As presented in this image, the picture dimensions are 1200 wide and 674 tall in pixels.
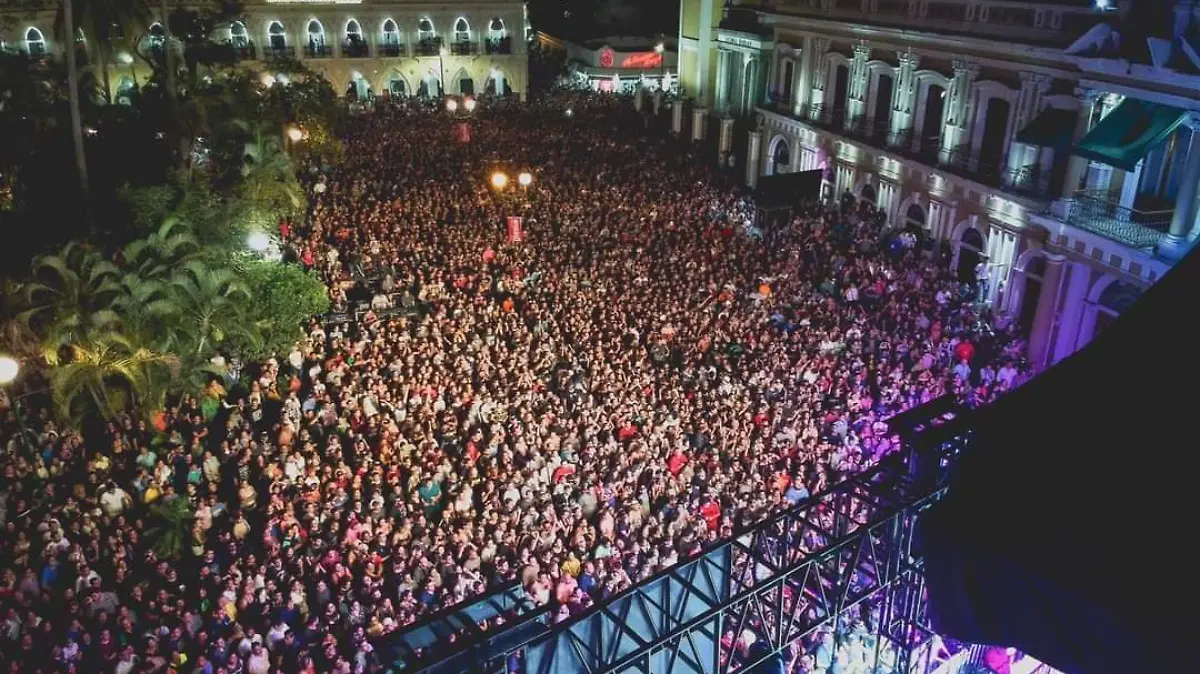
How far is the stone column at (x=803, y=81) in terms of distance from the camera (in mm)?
31531

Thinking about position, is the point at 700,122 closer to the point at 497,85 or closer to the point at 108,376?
the point at 497,85

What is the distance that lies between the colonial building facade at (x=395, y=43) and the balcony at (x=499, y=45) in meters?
0.06

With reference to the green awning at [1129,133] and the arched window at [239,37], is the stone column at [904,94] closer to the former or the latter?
the green awning at [1129,133]

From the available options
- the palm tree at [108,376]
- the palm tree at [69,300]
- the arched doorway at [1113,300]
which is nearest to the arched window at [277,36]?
the palm tree at [69,300]

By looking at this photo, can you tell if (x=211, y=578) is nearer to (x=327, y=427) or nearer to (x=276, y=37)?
(x=327, y=427)

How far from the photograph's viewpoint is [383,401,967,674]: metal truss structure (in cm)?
648

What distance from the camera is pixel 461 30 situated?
180 ft

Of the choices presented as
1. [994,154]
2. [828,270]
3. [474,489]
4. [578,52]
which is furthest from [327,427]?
[578,52]

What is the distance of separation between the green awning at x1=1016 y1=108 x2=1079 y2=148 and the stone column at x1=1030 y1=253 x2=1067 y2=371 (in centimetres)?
256

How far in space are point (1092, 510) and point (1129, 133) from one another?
18.3 m

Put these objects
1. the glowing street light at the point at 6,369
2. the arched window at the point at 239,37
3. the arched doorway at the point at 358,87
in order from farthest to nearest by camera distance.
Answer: the arched doorway at the point at 358,87
the arched window at the point at 239,37
the glowing street light at the point at 6,369

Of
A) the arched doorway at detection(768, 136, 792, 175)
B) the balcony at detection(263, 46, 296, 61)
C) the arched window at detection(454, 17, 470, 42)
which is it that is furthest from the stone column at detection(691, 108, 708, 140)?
the balcony at detection(263, 46, 296, 61)

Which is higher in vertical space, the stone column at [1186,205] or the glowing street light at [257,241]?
the stone column at [1186,205]

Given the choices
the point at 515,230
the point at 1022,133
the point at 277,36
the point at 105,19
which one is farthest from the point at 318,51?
the point at 1022,133
